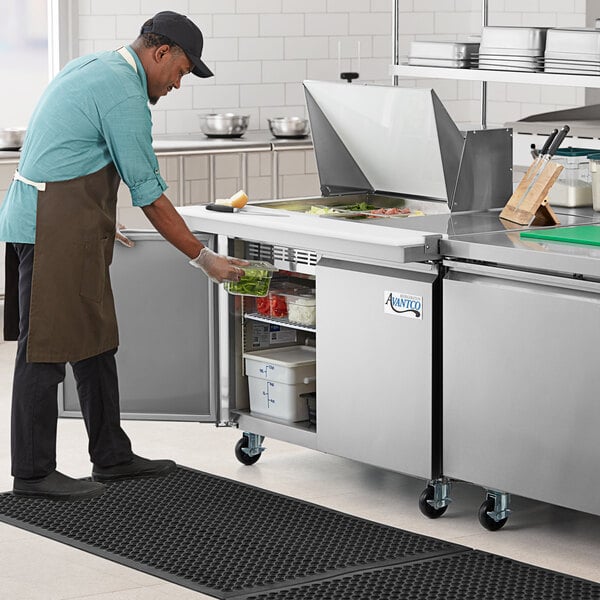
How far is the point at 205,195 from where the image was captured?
7770mm

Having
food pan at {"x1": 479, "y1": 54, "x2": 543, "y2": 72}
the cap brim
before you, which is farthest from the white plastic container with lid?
food pan at {"x1": 479, "y1": 54, "x2": 543, "y2": 72}

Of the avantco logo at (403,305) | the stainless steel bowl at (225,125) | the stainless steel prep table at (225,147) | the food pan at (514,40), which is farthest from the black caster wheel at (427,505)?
the stainless steel bowl at (225,125)

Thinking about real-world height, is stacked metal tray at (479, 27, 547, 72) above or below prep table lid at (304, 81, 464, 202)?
above

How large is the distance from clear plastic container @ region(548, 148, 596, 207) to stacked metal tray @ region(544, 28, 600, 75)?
0.32 metres

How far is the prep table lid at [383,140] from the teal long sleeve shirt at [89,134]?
1.05 metres

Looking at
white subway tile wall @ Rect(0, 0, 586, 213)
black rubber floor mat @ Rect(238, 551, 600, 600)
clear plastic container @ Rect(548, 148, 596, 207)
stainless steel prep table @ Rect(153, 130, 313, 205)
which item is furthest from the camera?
white subway tile wall @ Rect(0, 0, 586, 213)

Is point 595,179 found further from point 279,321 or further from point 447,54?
point 279,321

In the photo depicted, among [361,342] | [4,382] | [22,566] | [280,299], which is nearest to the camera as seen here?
[22,566]

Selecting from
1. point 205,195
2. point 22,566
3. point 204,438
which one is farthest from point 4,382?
point 22,566

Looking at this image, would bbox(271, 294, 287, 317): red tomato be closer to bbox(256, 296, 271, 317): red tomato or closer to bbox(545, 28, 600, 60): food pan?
bbox(256, 296, 271, 317): red tomato

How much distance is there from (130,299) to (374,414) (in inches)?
44.4

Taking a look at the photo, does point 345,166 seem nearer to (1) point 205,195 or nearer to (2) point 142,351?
(2) point 142,351

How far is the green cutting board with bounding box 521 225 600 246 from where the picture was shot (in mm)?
3965

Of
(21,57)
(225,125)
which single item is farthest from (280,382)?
(21,57)
